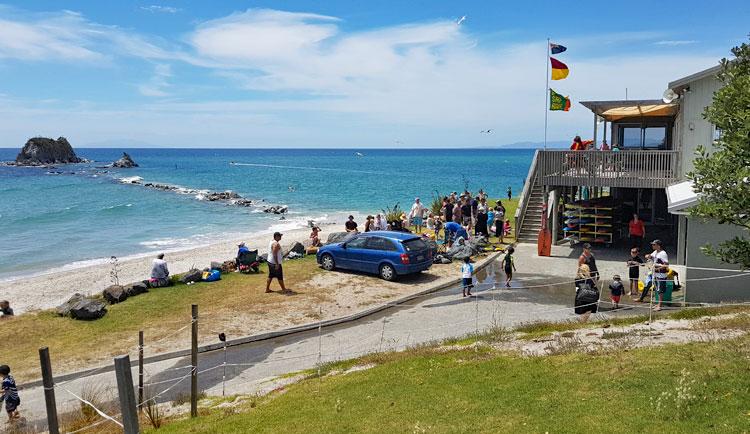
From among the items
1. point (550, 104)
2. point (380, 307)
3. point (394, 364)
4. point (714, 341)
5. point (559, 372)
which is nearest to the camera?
point (559, 372)

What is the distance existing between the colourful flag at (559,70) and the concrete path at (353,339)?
413 inches

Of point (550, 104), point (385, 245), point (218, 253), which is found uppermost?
point (550, 104)

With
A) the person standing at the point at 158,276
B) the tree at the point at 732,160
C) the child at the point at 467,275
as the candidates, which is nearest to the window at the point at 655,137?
→ the child at the point at 467,275

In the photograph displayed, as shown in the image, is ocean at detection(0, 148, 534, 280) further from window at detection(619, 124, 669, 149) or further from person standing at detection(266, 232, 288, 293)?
window at detection(619, 124, 669, 149)

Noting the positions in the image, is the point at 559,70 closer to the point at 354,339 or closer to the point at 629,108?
the point at 629,108

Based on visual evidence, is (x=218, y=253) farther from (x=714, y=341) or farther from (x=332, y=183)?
(x=332, y=183)

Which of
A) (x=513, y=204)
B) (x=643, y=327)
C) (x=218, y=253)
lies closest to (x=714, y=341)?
(x=643, y=327)

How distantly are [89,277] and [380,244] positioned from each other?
42.4ft

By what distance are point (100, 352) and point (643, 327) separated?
11.6 m

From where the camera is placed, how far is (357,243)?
20.0 m

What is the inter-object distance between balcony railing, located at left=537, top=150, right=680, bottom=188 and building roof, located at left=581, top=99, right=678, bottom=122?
303cm

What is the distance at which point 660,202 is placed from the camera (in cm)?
2727

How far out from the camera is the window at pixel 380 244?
19186 millimetres

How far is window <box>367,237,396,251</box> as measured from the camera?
755 inches
